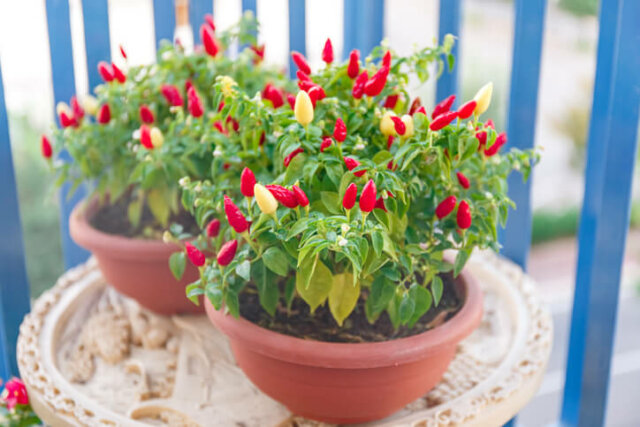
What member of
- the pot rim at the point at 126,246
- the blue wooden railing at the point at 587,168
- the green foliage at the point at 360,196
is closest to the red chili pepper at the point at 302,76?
the green foliage at the point at 360,196

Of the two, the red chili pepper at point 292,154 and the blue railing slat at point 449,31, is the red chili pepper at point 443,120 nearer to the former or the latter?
the red chili pepper at point 292,154

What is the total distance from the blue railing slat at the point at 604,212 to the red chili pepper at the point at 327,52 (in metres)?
0.44

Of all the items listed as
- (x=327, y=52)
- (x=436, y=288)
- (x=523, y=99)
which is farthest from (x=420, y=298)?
(x=523, y=99)

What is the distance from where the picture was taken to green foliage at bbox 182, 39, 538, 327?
0.75 metres

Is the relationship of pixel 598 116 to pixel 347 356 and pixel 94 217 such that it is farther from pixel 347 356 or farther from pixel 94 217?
pixel 94 217

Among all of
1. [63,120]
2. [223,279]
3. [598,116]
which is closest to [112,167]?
[63,120]

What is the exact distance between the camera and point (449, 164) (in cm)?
79

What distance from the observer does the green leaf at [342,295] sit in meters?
0.82

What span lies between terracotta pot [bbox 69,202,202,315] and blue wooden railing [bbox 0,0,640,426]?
175 millimetres

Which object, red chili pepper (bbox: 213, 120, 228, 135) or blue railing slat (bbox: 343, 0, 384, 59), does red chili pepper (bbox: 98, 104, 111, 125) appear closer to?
red chili pepper (bbox: 213, 120, 228, 135)

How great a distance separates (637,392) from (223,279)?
302 cm

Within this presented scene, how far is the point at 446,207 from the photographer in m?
0.82

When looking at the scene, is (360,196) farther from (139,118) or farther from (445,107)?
(139,118)

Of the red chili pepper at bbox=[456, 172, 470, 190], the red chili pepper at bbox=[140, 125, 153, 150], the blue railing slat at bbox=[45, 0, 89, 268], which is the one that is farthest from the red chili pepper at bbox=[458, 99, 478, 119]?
the blue railing slat at bbox=[45, 0, 89, 268]
